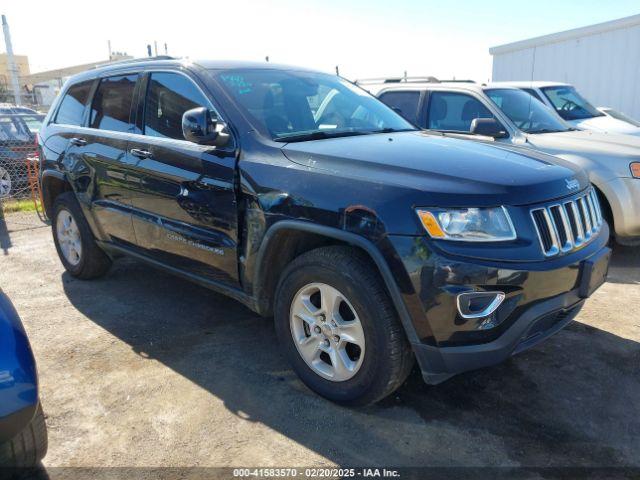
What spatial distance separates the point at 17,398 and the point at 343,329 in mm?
1472

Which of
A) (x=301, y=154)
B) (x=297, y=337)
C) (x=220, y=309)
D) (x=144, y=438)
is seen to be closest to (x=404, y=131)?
(x=301, y=154)

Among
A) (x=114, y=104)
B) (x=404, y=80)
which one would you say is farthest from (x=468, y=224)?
(x=404, y=80)

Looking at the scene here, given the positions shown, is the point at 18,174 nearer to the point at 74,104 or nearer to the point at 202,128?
the point at 74,104

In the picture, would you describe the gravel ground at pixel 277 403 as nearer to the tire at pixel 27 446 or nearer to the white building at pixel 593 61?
the tire at pixel 27 446

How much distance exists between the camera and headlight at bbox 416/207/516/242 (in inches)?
94.3

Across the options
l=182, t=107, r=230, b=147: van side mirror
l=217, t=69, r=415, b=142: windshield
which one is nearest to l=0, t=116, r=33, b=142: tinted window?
l=217, t=69, r=415, b=142: windshield

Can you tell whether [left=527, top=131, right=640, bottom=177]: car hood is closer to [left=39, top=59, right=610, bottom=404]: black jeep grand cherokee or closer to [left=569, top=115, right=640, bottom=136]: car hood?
[left=569, top=115, right=640, bottom=136]: car hood

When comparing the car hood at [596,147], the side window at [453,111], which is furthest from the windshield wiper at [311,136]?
the side window at [453,111]

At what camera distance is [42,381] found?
10.7 ft

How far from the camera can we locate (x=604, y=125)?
728 centimetres

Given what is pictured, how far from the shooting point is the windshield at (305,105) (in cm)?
331

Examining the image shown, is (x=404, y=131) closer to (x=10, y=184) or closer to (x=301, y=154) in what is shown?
(x=301, y=154)

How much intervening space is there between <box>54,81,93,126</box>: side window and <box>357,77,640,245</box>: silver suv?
2775mm

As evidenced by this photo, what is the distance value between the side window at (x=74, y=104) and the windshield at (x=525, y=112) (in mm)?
4343
